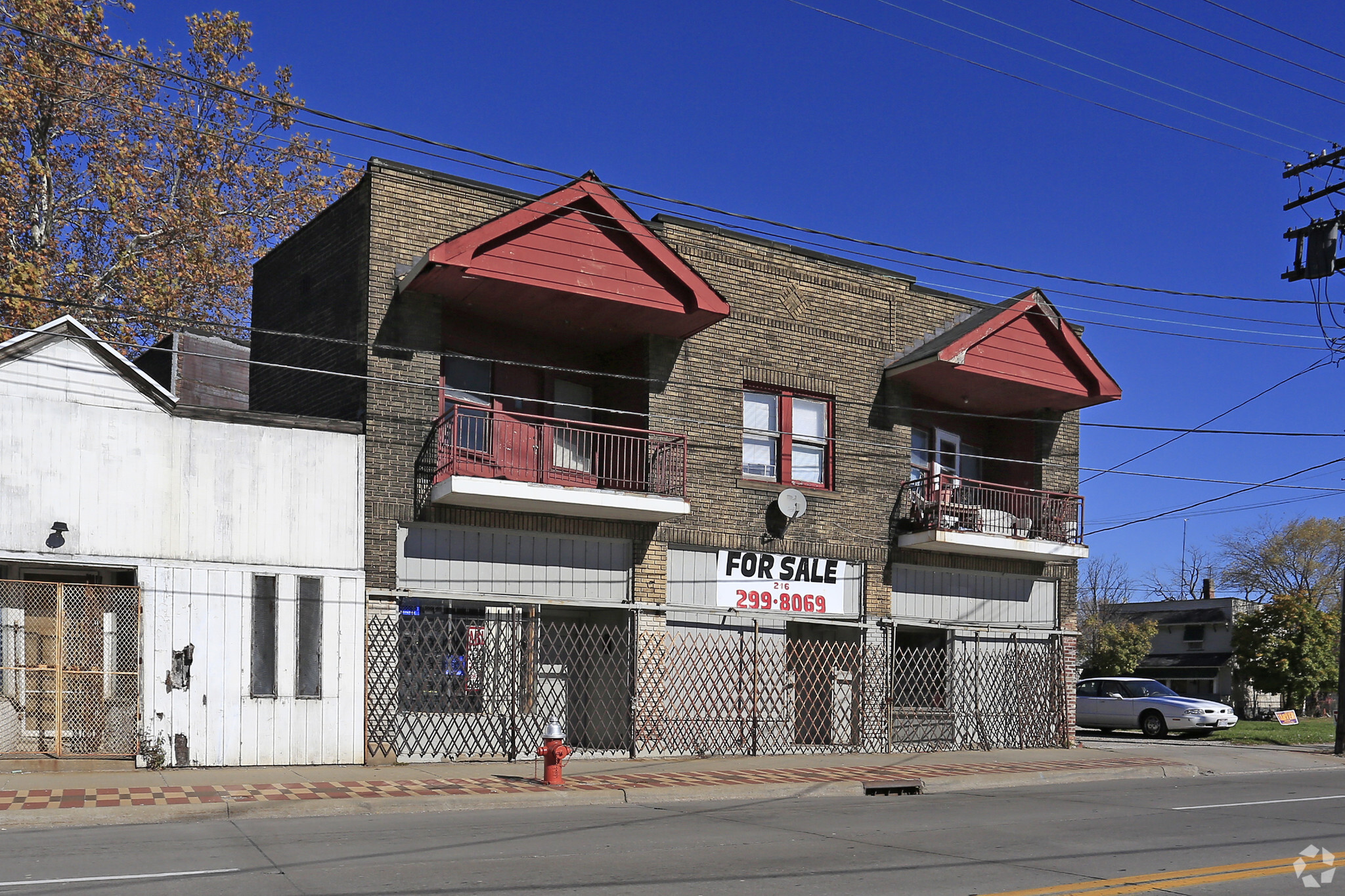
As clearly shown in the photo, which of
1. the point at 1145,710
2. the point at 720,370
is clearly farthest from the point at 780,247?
the point at 1145,710

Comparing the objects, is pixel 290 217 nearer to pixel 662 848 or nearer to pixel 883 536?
pixel 883 536

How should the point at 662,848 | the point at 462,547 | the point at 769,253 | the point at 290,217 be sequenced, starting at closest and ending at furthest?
the point at 662,848, the point at 462,547, the point at 769,253, the point at 290,217

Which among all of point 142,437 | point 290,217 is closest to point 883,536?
point 142,437

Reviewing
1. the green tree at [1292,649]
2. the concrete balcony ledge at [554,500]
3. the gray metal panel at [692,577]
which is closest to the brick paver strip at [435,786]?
the gray metal panel at [692,577]

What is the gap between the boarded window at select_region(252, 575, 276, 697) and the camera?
672 inches

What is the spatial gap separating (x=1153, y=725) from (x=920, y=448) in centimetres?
1256

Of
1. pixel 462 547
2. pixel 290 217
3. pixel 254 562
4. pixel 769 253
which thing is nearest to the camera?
pixel 254 562

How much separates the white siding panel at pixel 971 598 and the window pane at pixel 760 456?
10.4ft

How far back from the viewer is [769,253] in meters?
22.2

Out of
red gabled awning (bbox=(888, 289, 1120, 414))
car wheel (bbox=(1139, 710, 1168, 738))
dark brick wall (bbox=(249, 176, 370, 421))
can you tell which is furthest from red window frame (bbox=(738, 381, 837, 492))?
car wheel (bbox=(1139, 710, 1168, 738))

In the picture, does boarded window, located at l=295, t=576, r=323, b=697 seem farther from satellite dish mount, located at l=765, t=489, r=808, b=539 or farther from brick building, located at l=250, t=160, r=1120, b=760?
satellite dish mount, located at l=765, t=489, r=808, b=539

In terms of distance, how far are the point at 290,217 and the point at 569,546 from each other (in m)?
18.8

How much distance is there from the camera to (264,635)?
17.2 m

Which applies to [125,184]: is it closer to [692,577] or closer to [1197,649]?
[692,577]
